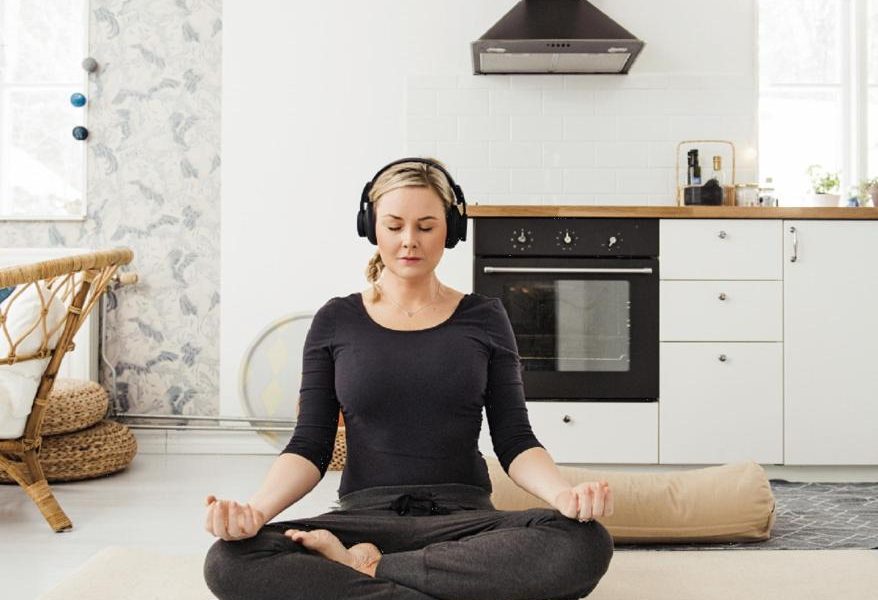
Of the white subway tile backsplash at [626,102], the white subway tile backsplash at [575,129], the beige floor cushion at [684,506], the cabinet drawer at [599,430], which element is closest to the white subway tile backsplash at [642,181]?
the white subway tile backsplash at [575,129]

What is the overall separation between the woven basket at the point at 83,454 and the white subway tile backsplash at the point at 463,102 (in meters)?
1.90

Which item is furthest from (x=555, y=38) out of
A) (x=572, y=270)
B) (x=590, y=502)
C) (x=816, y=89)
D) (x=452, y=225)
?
(x=590, y=502)

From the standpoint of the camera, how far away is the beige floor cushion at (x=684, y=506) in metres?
2.39

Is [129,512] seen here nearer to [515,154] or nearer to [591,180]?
[515,154]

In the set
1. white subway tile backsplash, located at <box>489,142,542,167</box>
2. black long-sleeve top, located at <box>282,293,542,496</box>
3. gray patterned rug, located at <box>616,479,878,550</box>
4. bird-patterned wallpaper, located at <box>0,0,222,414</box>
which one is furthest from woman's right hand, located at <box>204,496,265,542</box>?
white subway tile backsplash, located at <box>489,142,542,167</box>

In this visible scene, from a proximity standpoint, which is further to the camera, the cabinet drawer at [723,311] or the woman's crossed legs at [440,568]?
the cabinet drawer at [723,311]

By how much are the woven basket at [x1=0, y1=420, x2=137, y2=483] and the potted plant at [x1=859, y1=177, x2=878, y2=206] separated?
3.08 meters

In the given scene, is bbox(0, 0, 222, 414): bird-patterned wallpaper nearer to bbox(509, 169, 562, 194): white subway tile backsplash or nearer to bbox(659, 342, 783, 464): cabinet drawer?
bbox(509, 169, 562, 194): white subway tile backsplash

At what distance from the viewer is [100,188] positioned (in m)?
3.95

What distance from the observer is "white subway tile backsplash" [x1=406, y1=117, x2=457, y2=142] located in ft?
12.9

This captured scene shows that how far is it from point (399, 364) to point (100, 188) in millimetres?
2794

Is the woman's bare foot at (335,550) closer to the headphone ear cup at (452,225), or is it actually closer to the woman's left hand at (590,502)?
the woman's left hand at (590,502)

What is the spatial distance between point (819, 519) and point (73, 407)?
2.52 m

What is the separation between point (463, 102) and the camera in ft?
13.0
